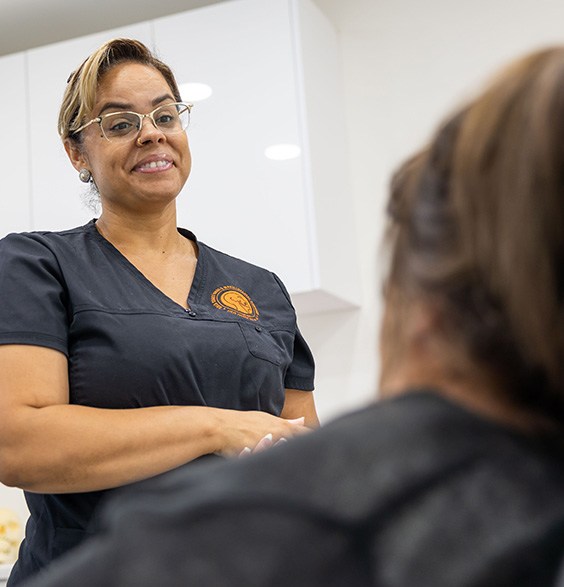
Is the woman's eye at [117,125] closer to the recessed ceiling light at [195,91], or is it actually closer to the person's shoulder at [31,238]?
the person's shoulder at [31,238]

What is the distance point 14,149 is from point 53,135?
0.15 m

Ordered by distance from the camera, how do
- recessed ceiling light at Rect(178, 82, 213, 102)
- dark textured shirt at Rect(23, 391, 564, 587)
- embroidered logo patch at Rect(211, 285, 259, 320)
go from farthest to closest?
recessed ceiling light at Rect(178, 82, 213, 102) < embroidered logo patch at Rect(211, 285, 259, 320) < dark textured shirt at Rect(23, 391, 564, 587)

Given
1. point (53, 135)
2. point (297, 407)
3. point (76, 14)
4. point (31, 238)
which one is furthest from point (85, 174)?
point (76, 14)

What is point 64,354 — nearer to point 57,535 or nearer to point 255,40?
point 57,535

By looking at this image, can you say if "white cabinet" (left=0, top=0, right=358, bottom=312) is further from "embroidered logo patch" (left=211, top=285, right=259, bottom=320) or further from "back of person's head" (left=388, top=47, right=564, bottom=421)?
"back of person's head" (left=388, top=47, right=564, bottom=421)

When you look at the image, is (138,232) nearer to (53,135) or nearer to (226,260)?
(226,260)

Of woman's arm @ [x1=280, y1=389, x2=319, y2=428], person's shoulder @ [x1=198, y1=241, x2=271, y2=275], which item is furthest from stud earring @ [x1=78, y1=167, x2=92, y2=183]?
woman's arm @ [x1=280, y1=389, x2=319, y2=428]

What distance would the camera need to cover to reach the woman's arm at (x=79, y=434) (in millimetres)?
1506

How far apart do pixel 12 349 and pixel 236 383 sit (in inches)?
14.2

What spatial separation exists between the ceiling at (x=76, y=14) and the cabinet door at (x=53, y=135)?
23cm

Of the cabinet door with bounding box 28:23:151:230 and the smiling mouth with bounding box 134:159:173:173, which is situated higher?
the cabinet door with bounding box 28:23:151:230

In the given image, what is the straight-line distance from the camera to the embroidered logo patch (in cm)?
180

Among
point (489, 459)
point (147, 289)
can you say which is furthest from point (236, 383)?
point (489, 459)

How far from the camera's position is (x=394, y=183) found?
0.70m
